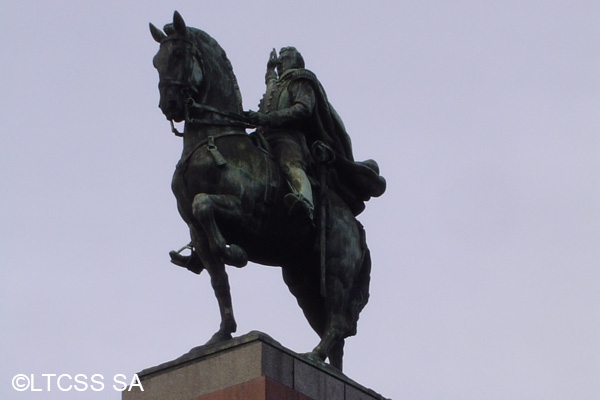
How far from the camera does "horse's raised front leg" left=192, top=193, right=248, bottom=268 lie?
17.0m

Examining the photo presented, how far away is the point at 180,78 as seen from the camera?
17.5m

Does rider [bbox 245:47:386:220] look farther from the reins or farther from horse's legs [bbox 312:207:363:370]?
horse's legs [bbox 312:207:363:370]

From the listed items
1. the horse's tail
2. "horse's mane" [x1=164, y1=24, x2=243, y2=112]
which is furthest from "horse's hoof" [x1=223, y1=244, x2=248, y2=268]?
the horse's tail

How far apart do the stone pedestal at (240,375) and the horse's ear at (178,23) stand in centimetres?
363

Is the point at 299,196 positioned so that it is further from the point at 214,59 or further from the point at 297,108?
the point at 214,59

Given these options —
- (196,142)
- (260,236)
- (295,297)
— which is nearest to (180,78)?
(196,142)

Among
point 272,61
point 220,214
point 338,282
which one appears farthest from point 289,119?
point 338,282

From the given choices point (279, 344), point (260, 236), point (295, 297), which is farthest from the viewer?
point (295, 297)

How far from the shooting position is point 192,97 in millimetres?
17703

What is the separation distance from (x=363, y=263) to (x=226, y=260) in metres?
2.61

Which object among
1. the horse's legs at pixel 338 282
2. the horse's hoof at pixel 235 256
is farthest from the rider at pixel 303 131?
the horse's hoof at pixel 235 256

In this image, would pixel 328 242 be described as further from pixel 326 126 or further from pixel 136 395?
pixel 136 395

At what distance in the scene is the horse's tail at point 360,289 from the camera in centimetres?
1883

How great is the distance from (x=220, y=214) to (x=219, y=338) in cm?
136
